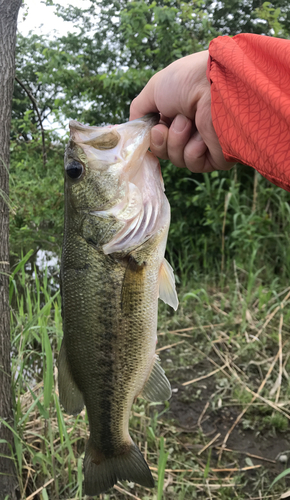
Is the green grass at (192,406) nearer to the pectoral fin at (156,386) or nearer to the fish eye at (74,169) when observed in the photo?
the pectoral fin at (156,386)

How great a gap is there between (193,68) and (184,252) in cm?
370

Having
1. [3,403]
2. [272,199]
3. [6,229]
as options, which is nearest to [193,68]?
[6,229]

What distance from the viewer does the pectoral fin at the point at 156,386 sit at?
51.3 inches

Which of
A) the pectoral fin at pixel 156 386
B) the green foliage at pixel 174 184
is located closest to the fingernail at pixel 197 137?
the pectoral fin at pixel 156 386

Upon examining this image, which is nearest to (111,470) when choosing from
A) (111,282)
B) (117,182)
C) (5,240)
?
(111,282)

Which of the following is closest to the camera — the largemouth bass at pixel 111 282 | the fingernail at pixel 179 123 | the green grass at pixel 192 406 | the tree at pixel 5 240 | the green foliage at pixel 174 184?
the largemouth bass at pixel 111 282

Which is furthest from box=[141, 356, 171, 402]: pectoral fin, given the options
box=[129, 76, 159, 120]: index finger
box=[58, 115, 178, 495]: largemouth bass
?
box=[129, 76, 159, 120]: index finger

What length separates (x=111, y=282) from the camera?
1.21m

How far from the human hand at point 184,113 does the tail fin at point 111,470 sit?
1.10 meters

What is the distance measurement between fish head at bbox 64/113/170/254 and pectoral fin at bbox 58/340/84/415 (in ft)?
1.33

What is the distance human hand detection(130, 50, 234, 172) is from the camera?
124 centimetres

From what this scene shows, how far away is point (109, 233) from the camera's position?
1249 millimetres

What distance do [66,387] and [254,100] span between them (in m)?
1.08

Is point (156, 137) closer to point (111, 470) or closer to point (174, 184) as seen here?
point (111, 470)
